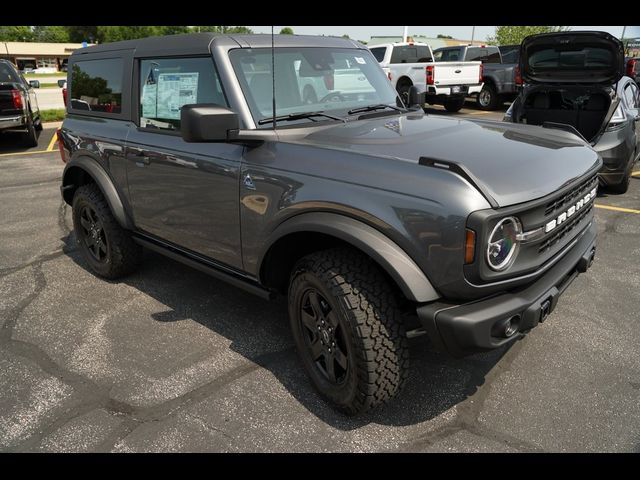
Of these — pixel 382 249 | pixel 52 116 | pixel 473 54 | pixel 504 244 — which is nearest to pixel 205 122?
pixel 382 249

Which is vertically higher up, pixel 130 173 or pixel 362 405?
pixel 130 173

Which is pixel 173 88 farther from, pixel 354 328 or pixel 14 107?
pixel 14 107

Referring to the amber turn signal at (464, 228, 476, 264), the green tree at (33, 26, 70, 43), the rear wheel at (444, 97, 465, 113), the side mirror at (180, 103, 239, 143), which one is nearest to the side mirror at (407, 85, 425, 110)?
the side mirror at (180, 103, 239, 143)

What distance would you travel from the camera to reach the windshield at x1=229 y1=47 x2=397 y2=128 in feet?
9.97

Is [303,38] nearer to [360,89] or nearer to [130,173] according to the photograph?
[360,89]

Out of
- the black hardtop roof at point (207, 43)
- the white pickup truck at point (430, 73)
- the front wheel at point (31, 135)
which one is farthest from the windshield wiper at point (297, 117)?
the white pickup truck at point (430, 73)

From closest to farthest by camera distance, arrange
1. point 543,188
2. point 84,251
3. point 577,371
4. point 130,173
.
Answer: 1. point 543,188
2. point 577,371
3. point 130,173
4. point 84,251

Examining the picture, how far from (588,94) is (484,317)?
6147 mm

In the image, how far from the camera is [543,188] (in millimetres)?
2371

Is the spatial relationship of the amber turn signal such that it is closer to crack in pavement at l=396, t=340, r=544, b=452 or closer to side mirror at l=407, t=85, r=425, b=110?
crack in pavement at l=396, t=340, r=544, b=452

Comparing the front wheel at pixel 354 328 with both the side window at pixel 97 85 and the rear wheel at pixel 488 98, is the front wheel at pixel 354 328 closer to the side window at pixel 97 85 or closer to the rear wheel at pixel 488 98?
the side window at pixel 97 85

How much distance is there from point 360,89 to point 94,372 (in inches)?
97.5

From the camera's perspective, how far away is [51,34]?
102562 mm
